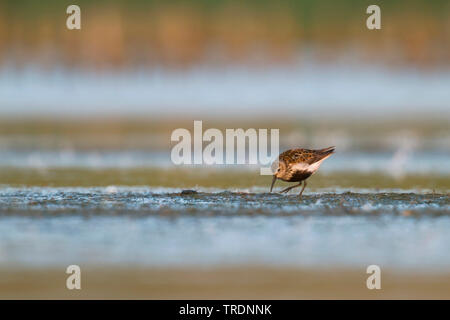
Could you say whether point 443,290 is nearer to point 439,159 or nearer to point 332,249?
point 332,249

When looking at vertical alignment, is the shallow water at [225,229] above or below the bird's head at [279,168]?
below

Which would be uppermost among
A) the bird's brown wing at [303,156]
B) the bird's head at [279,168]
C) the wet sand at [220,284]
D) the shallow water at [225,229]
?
the bird's brown wing at [303,156]

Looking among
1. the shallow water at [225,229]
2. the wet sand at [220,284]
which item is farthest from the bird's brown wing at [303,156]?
the wet sand at [220,284]

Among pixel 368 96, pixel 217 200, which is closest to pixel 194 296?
pixel 217 200

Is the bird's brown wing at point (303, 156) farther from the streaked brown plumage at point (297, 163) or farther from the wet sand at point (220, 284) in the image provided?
the wet sand at point (220, 284)

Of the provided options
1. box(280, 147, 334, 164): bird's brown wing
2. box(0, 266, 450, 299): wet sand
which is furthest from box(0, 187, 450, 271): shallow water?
box(280, 147, 334, 164): bird's brown wing

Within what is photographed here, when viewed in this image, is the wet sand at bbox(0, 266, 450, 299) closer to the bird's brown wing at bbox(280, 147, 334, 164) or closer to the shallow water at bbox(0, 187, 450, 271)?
the shallow water at bbox(0, 187, 450, 271)
